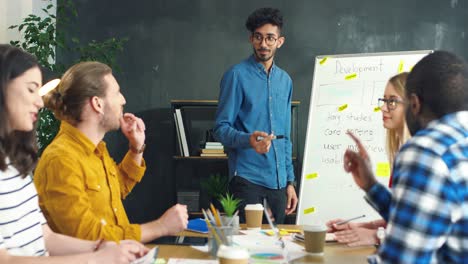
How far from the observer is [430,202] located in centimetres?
113

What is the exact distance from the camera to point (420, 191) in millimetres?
1134

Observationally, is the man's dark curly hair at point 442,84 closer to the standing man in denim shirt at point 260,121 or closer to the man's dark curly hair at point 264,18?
the standing man in denim shirt at point 260,121

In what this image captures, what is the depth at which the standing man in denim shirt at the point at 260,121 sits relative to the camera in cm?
311

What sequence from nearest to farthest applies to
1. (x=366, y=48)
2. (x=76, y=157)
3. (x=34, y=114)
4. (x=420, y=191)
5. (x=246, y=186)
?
(x=420, y=191) → (x=34, y=114) → (x=76, y=157) → (x=246, y=186) → (x=366, y=48)

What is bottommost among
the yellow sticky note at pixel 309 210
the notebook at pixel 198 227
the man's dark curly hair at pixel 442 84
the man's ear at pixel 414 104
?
the yellow sticky note at pixel 309 210

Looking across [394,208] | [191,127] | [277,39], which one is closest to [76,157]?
[394,208]

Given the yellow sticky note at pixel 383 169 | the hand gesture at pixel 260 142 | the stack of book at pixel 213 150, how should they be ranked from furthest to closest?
the stack of book at pixel 213 150 → the yellow sticky note at pixel 383 169 → the hand gesture at pixel 260 142

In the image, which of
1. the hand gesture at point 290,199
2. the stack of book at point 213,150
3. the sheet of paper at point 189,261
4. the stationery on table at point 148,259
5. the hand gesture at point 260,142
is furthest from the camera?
the stack of book at point 213,150

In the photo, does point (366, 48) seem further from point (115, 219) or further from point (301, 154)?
point (115, 219)

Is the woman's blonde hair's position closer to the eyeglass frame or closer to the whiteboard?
the eyeglass frame

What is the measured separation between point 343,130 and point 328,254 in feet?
6.87

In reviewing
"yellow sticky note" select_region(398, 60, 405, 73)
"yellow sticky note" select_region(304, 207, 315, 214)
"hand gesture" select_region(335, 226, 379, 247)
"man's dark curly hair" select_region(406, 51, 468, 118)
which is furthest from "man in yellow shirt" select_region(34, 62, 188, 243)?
"yellow sticky note" select_region(398, 60, 405, 73)

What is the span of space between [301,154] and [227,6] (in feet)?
4.31

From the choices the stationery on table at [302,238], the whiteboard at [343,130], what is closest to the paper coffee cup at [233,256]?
the stationery on table at [302,238]
